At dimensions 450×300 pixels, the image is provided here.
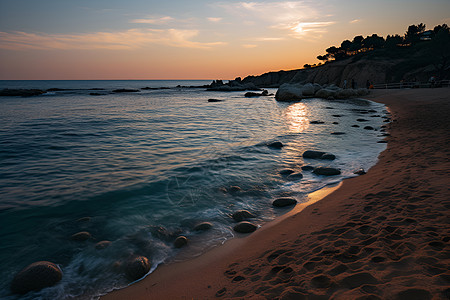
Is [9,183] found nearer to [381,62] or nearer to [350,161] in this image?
[350,161]

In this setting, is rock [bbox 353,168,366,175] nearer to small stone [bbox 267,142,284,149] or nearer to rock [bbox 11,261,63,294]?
small stone [bbox 267,142,284,149]

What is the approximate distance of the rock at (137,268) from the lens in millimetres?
3468

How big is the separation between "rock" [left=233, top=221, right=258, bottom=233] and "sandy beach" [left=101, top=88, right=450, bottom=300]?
186 millimetres

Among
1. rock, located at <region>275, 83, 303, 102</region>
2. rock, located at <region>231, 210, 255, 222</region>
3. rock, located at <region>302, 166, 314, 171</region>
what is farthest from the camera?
rock, located at <region>275, 83, 303, 102</region>

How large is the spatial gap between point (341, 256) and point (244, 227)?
191cm

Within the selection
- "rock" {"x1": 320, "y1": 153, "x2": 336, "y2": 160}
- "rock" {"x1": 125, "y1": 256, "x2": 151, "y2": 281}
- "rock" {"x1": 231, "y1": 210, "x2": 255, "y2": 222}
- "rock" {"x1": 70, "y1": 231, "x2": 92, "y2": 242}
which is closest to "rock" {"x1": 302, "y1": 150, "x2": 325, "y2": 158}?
"rock" {"x1": 320, "y1": 153, "x2": 336, "y2": 160}

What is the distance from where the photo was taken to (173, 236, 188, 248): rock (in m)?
4.18

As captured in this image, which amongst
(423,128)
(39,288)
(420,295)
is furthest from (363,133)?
(39,288)

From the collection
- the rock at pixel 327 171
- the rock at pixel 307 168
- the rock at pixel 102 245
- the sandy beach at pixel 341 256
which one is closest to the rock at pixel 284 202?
the sandy beach at pixel 341 256

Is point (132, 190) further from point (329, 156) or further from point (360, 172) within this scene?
point (329, 156)

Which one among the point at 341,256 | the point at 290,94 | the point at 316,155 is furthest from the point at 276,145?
the point at 290,94

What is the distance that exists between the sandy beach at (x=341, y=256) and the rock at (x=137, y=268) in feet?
0.44

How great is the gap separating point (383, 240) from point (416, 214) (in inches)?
41.1

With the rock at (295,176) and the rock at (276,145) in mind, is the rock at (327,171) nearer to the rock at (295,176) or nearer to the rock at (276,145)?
the rock at (295,176)
